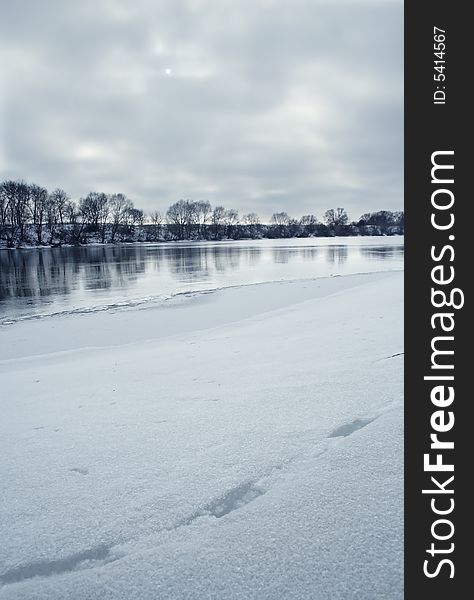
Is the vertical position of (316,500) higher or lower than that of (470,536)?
lower

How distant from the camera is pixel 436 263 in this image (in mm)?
1209

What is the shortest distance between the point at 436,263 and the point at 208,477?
165 cm

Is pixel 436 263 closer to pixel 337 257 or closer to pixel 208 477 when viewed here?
pixel 208 477

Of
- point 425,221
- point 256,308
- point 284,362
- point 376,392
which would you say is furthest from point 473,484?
point 256,308

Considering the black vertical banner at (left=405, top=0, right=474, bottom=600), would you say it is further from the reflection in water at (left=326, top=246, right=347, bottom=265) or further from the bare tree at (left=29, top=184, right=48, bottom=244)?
the bare tree at (left=29, top=184, right=48, bottom=244)

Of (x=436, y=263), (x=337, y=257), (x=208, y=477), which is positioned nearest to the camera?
(x=436, y=263)

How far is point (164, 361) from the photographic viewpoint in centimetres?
465

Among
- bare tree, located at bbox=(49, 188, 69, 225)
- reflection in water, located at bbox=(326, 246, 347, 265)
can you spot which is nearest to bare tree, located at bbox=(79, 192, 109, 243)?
bare tree, located at bbox=(49, 188, 69, 225)

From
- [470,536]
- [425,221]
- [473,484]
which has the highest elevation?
[425,221]

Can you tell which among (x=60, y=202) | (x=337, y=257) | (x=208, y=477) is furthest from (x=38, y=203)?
(x=208, y=477)

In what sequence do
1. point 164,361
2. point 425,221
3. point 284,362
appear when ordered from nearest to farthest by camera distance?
point 425,221, point 284,362, point 164,361

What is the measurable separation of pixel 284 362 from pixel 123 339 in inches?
138

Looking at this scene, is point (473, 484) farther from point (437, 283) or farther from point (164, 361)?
point (164, 361)

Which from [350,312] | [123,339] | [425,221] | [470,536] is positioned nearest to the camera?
[470,536]
